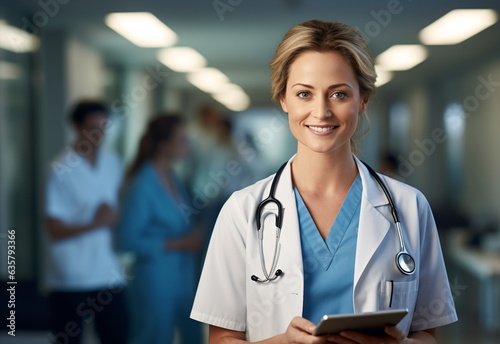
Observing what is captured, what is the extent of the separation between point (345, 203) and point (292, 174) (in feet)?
0.39

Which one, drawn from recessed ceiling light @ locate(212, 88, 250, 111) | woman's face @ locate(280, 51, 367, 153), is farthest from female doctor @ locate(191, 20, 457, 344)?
recessed ceiling light @ locate(212, 88, 250, 111)

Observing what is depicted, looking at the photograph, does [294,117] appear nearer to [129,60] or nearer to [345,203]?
[345,203]

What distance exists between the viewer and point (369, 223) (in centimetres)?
109

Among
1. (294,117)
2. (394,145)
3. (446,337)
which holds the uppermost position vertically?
(394,145)

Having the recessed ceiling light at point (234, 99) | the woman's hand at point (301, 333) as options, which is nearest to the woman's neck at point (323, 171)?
the woman's hand at point (301, 333)

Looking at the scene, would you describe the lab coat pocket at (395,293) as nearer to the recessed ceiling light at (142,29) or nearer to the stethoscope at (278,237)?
the stethoscope at (278,237)

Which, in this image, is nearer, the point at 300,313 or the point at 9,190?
the point at 300,313

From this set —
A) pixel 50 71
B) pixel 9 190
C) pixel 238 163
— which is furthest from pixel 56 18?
pixel 238 163

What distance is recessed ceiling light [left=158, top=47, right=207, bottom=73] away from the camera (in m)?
2.92

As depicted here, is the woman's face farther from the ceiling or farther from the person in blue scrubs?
the ceiling

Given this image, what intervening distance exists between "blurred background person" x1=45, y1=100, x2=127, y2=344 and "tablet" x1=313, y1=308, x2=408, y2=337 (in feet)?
5.44

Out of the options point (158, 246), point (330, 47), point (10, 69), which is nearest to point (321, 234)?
point (330, 47)

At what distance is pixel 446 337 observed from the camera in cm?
306

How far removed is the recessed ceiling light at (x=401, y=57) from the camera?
2849 millimetres
